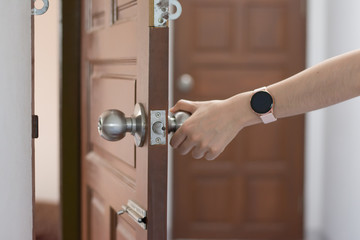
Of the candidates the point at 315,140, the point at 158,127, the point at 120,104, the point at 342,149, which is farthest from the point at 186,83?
the point at 158,127

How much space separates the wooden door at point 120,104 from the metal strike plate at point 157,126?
0.04 ft

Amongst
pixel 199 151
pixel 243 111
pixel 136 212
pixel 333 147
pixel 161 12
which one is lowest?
pixel 333 147

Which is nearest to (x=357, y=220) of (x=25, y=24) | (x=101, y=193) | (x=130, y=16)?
(x=101, y=193)

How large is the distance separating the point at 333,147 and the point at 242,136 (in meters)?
0.62

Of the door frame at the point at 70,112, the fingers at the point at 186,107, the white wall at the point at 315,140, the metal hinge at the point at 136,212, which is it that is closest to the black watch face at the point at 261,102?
the fingers at the point at 186,107

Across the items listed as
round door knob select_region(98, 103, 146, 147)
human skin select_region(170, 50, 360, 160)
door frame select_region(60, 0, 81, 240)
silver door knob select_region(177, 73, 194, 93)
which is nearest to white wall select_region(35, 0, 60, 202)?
door frame select_region(60, 0, 81, 240)

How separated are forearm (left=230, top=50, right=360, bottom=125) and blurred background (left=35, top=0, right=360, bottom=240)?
2.23 meters

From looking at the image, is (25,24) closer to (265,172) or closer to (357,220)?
(357,220)

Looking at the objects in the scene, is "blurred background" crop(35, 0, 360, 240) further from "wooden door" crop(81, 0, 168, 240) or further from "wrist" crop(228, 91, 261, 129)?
"wrist" crop(228, 91, 261, 129)

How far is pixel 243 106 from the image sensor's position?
4.36 ft

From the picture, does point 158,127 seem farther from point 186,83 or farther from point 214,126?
point 186,83

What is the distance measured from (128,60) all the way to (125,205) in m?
0.38

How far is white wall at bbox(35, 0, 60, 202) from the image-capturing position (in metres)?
2.96

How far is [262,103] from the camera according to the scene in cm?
130
